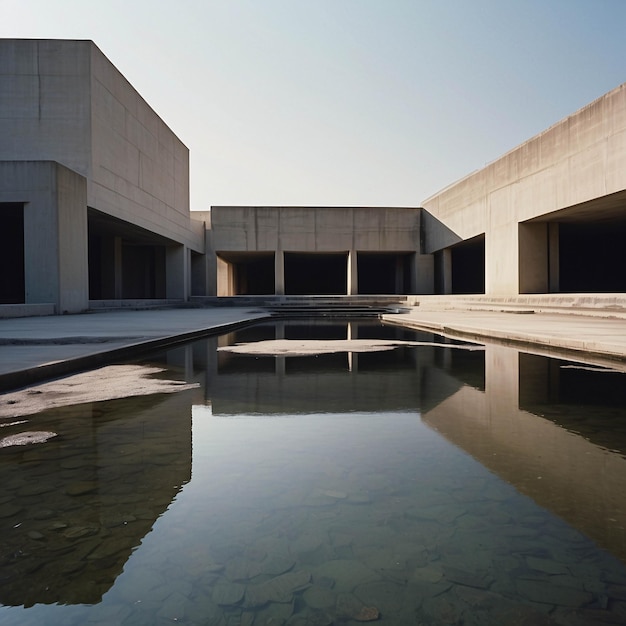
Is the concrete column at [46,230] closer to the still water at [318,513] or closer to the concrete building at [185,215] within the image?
the concrete building at [185,215]

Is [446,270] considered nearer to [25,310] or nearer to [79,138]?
[79,138]

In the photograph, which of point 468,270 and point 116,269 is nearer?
point 116,269

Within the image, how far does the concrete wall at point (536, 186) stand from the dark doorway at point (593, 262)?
18.0ft

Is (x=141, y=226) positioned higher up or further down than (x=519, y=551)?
higher up

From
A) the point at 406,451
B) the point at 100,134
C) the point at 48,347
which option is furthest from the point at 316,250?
the point at 406,451

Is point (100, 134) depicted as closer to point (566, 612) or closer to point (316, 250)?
point (316, 250)

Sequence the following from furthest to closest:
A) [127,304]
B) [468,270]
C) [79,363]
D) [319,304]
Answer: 1. [468,270]
2. [319,304]
3. [127,304]
4. [79,363]

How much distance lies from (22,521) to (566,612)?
2155mm

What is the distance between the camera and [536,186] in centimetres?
2134

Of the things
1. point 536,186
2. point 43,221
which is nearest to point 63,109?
point 43,221

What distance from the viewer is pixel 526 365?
22.4 feet

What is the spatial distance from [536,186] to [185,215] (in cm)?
2124

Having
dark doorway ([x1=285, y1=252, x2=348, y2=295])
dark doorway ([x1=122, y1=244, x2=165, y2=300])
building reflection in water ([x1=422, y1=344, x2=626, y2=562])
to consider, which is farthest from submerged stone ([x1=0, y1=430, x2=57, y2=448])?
dark doorway ([x1=285, y1=252, x2=348, y2=295])

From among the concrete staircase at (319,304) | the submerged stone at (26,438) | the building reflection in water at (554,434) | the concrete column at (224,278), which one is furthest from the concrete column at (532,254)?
the concrete column at (224,278)
